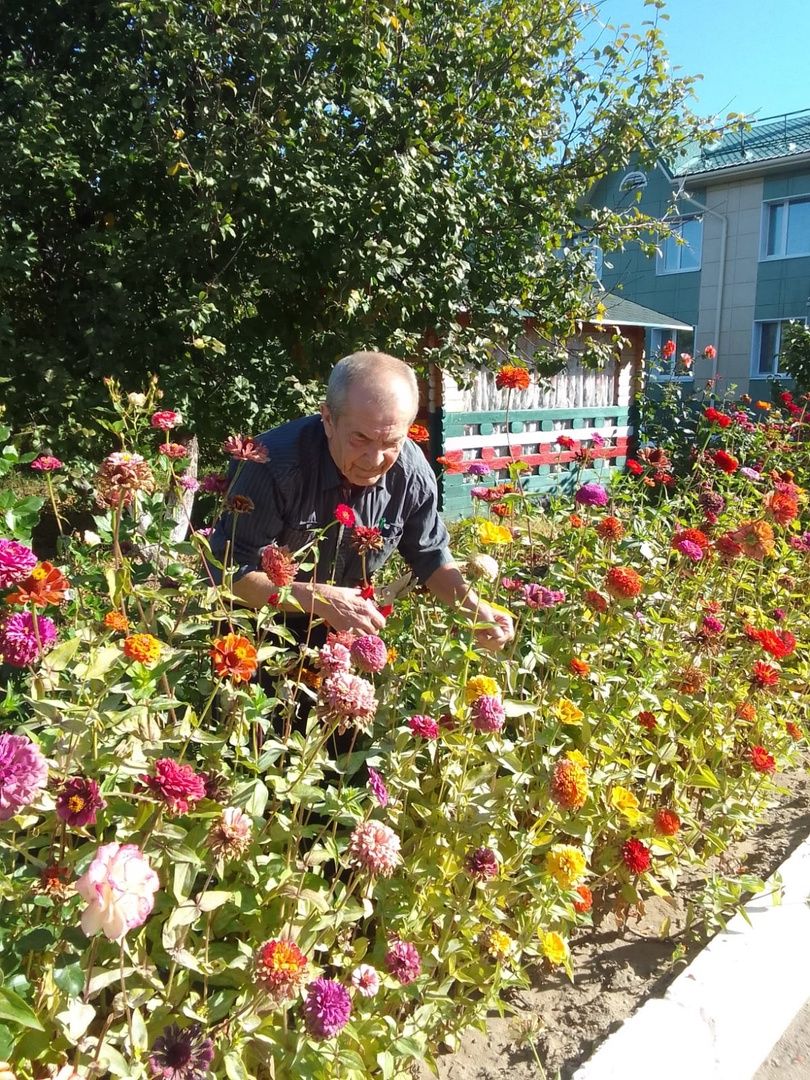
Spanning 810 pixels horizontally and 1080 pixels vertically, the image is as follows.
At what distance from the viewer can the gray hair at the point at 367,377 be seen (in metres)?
1.85

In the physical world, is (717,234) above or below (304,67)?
above

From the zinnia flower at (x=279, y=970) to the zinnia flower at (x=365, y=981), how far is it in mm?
190

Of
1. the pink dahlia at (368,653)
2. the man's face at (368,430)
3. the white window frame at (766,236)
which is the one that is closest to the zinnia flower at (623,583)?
the man's face at (368,430)

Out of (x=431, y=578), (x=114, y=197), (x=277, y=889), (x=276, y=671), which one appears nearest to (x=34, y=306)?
(x=114, y=197)

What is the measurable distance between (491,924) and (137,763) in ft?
2.94

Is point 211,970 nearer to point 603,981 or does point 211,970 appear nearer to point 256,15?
point 603,981

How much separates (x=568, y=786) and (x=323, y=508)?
105 centimetres

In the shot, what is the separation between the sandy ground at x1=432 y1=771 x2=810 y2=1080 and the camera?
1617 millimetres

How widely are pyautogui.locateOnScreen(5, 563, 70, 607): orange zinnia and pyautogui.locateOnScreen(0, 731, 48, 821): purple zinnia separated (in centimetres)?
24

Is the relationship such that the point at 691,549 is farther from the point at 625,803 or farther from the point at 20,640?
the point at 20,640

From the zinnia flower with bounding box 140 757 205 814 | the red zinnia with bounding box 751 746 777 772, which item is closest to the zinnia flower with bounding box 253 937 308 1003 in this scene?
the zinnia flower with bounding box 140 757 205 814

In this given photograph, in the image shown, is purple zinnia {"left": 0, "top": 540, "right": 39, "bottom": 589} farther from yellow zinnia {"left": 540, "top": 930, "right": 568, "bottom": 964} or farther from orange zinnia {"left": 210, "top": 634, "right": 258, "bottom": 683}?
yellow zinnia {"left": 540, "top": 930, "right": 568, "bottom": 964}

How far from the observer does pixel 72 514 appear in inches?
247

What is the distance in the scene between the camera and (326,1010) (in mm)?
1109
